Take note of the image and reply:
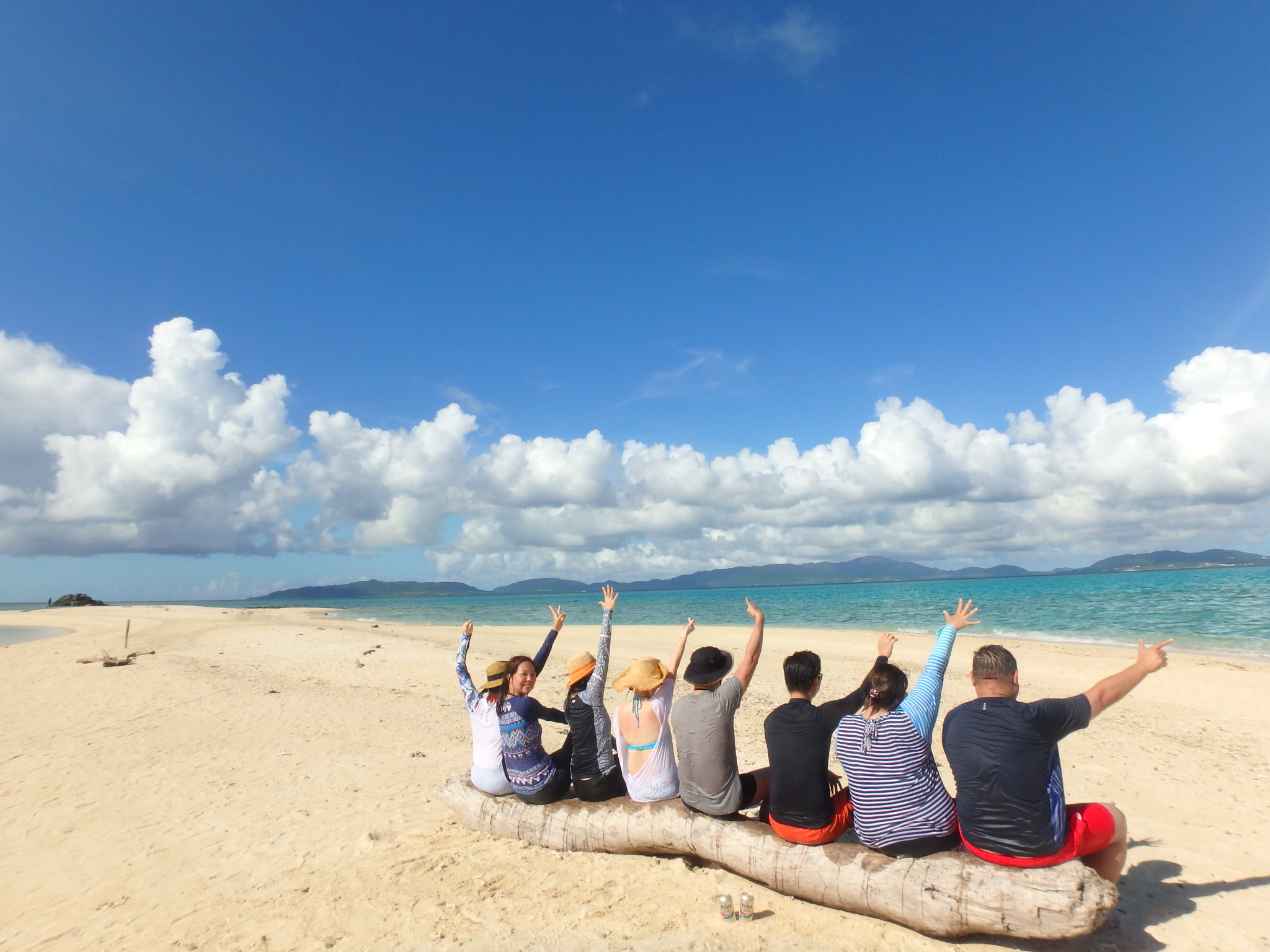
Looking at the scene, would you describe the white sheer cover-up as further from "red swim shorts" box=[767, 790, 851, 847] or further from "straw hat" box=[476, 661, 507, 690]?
"straw hat" box=[476, 661, 507, 690]

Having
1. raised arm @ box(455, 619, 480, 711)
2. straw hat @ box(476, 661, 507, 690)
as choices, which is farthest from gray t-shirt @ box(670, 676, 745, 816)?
raised arm @ box(455, 619, 480, 711)

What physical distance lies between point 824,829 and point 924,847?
25.8 inches

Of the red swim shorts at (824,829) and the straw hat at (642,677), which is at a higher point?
the straw hat at (642,677)

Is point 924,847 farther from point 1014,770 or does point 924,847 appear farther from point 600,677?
point 600,677

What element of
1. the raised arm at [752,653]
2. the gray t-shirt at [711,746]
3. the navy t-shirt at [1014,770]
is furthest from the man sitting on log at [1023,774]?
the gray t-shirt at [711,746]

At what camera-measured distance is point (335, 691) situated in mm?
14578

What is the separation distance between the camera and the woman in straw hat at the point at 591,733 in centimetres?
559

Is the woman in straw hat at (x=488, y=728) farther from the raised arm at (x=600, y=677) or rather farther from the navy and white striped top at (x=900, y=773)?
the navy and white striped top at (x=900, y=773)

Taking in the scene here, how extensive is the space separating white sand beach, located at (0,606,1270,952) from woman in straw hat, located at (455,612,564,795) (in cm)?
51

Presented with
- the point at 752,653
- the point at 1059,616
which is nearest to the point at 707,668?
the point at 752,653

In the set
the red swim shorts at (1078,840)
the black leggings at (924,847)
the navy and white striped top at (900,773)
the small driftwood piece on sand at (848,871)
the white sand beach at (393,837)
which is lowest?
the white sand beach at (393,837)

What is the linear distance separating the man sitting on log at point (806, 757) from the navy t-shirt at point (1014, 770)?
720 millimetres

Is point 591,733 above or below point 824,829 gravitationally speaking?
above

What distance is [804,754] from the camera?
444 centimetres
